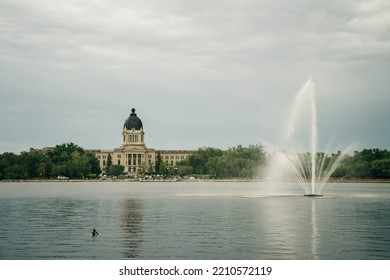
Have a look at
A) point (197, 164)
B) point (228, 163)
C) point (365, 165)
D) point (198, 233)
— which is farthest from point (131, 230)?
point (197, 164)

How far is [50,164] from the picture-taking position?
138 meters

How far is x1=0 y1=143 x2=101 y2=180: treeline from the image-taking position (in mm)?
117750

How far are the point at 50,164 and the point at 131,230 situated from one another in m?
111

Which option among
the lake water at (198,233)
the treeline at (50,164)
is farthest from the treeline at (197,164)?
the lake water at (198,233)

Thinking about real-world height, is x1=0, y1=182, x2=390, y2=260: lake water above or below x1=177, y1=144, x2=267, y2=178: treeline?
below

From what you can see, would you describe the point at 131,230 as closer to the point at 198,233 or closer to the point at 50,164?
the point at 198,233

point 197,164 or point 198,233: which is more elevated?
point 197,164

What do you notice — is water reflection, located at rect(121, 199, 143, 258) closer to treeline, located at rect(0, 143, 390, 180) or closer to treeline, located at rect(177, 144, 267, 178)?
treeline, located at rect(0, 143, 390, 180)

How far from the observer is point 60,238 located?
1073 inches

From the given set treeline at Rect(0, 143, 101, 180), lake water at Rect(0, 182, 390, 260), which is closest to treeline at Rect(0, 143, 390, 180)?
treeline at Rect(0, 143, 101, 180)

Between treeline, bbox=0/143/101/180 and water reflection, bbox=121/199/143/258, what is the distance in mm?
71090

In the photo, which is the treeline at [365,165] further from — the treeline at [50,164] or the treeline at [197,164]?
the treeline at [50,164]
